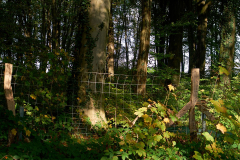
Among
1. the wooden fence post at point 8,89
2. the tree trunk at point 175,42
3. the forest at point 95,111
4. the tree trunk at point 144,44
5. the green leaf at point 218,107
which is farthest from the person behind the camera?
the tree trunk at point 175,42

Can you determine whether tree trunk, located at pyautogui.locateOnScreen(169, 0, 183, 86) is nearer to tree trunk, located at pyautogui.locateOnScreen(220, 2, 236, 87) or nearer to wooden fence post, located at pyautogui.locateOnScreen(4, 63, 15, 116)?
tree trunk, located at pyautogui.locateOnScreen(220, 2, 236, 87)

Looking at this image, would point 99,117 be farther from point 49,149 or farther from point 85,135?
point 49,149

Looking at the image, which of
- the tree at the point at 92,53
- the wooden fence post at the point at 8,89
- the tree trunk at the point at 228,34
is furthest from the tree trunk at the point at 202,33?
the wooden fence post at the point at 8,89

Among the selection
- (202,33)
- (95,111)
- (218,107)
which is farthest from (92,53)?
(202,33)

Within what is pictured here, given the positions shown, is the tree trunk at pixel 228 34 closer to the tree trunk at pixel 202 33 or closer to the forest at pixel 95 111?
the forest at pixel 95 111

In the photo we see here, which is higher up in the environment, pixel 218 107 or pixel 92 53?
pixel 92 53

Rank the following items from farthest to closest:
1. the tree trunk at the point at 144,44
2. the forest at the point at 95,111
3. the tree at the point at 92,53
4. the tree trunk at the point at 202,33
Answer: the tree trunk at the point at 202,33, the tree trunk at the point at 144,44, the tree at the point at 92,53, the forest at the point at 95,111

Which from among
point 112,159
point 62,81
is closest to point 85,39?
point 62,81

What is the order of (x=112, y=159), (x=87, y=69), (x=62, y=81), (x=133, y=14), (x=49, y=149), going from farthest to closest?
(x=133, y=14) < (x=87, y=69) < (x=62, y=81) < (x=49, y=149) < (x=112, y=159)

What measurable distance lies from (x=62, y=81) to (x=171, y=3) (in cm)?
1008

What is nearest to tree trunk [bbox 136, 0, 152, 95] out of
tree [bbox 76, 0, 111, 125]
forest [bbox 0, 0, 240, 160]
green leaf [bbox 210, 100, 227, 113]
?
forest [bbox 0, 0, 240, 160]

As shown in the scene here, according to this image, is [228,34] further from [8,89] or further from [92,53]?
[8,89]

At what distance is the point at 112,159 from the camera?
271cm

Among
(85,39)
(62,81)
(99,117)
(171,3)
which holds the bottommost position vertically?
(99,117)
